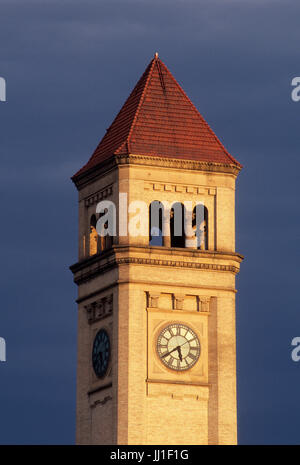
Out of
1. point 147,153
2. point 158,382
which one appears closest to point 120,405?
point 158,382

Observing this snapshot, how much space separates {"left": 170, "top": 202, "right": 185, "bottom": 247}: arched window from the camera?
174 metres

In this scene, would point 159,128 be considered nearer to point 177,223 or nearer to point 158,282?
point 177,223

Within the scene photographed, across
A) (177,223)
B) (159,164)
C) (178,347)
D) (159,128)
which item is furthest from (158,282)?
(159,128)

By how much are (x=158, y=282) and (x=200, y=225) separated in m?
4.70

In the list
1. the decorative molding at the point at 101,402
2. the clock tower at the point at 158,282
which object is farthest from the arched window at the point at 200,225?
the decorative molding at the point at 101,402

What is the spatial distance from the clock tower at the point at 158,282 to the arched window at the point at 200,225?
2.0 inches

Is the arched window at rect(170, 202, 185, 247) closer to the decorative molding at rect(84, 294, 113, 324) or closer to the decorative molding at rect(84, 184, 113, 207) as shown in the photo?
the decorative molding at rect(84, 184, 113, 207)

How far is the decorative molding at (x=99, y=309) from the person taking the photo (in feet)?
565

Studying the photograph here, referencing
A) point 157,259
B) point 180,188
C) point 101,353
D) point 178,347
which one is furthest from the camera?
point 180,188

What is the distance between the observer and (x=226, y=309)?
172750 mm

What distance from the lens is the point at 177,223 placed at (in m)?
175

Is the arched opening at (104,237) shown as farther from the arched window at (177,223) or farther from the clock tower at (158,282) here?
the arched window at (177,223)

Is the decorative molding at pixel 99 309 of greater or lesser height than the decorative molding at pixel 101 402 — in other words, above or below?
above
